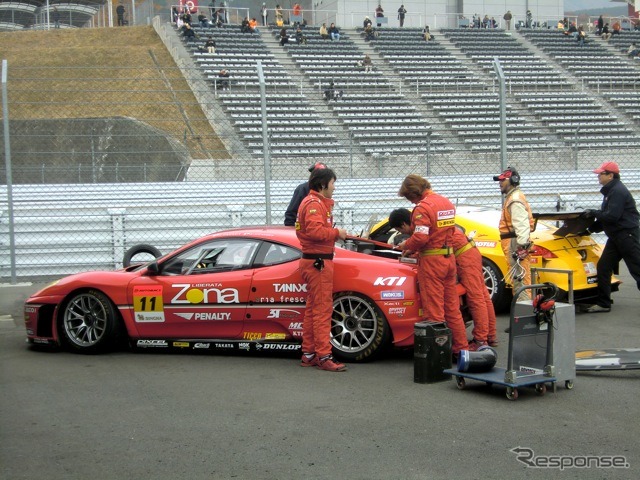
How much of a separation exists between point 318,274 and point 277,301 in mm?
622

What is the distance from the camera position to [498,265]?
30.5 feet

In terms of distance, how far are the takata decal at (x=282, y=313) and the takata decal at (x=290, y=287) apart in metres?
0.17

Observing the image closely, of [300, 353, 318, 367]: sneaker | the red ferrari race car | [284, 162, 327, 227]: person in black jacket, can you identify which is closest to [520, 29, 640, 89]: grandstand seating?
[284, 162, 327, 227]: person in black jacket

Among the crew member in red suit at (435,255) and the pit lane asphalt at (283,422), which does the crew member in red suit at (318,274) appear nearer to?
the pit lane asphalt at (283,422)

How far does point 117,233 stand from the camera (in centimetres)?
1281

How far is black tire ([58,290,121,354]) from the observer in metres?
7.68

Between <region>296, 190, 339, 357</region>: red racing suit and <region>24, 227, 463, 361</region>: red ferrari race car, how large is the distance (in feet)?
0.90

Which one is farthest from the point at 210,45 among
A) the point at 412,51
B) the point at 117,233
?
the point at 117,233

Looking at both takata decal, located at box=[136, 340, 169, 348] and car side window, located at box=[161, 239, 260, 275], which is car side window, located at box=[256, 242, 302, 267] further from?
takata decal, located at box=[136, 340, 169, 348]

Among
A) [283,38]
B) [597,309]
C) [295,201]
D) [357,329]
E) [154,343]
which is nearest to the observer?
[357,329]

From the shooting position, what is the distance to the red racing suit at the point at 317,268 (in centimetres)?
691

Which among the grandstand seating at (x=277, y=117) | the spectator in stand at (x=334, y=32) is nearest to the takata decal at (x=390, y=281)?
the grandstand seating at (x=277, y=117)

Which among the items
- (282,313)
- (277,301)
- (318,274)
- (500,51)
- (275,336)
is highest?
(500,51)

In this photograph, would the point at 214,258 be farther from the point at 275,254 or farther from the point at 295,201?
the point at 295,201
